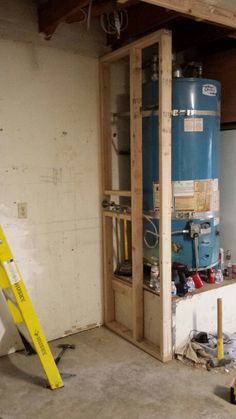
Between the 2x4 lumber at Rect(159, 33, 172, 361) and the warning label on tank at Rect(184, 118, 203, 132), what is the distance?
10.0 inches

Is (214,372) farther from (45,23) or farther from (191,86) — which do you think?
(45,23)

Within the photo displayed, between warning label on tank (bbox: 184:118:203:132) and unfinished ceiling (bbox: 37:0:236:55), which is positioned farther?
warning label on tank (bbox: 184:118:203:132)

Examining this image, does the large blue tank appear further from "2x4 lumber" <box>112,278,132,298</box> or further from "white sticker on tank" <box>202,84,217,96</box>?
"2x4 lumber" <box>112,278,132,298</box>

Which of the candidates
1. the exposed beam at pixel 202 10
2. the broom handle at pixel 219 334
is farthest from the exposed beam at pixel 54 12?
the broom handle at pixel 219 334

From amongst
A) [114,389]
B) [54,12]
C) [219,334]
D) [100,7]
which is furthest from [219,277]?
[54,12]

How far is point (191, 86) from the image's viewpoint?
8.45 feet

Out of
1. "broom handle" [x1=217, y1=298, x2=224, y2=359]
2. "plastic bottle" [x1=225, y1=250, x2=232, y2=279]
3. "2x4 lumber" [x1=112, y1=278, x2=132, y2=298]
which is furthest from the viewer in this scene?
"plastic bottle" [x1=225, y1=250, x2=232, y2=279]

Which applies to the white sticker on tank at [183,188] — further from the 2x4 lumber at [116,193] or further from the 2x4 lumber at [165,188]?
the 2x4 lumber at [116,193]

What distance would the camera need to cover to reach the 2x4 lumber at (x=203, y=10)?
2.02 meters

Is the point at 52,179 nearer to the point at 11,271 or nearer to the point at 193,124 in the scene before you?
the point at 11,271

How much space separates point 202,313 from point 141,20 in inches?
84.0

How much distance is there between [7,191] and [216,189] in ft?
4.96

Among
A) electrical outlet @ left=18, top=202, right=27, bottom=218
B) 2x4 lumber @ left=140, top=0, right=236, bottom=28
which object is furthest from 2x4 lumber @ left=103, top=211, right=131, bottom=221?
2x4 lumber @ left=140, top=0, right=236, bottom=28

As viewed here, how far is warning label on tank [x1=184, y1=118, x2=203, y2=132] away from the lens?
2.59m
